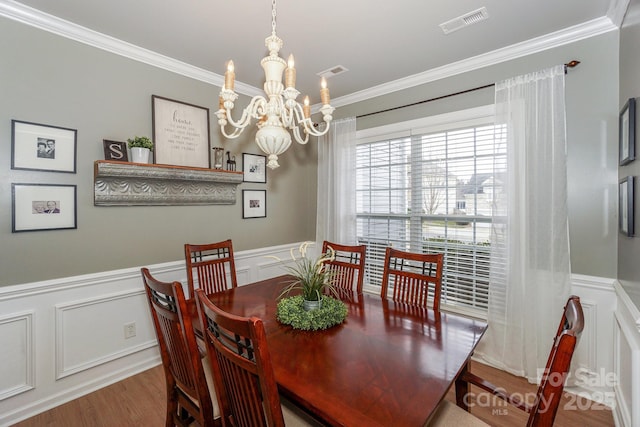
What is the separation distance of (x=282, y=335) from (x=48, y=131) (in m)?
2.16

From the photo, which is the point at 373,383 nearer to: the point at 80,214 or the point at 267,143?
the point at 267,143

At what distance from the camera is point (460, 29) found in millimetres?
2176

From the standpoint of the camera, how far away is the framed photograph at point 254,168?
3295mm

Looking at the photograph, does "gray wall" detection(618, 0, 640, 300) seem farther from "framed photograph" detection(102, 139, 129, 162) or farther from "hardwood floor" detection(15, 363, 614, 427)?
"framed photograph" detection(102, 139, 129, 162)

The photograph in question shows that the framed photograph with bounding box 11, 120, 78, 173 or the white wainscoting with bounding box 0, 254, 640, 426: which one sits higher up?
the framed photograph with bounding box 11, 120, 78, 173

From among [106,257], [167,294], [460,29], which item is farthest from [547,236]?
[106,257]

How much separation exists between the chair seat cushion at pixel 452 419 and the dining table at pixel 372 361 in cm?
22

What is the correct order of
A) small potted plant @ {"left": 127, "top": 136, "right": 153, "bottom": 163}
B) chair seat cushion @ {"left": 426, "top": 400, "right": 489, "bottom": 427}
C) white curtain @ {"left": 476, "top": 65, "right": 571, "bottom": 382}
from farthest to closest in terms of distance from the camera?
small potted plant @ {"left": 127, "top": 136, "right": 153, "bottom": 163} → white curtain @ {"left": 476, "top": 65, "right": 571, "bottom": 382} → chair seat cushion @ {"left": 426, "top": 400, "right": 489, "bottom": 427}

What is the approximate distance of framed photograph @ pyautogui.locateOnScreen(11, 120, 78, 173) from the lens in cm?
195

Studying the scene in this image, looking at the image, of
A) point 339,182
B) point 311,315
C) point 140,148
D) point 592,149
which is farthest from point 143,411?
point 592,149

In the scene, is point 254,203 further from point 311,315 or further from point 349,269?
point 311,315

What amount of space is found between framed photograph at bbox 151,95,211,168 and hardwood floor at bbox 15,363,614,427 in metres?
1.85

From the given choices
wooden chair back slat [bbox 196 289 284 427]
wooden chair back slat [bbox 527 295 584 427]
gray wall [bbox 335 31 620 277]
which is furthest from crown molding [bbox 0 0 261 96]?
wooden chair back slat [bbox 527 295 584 427]

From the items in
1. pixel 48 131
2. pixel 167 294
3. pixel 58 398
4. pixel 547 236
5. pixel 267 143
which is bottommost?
pixel 58 398
